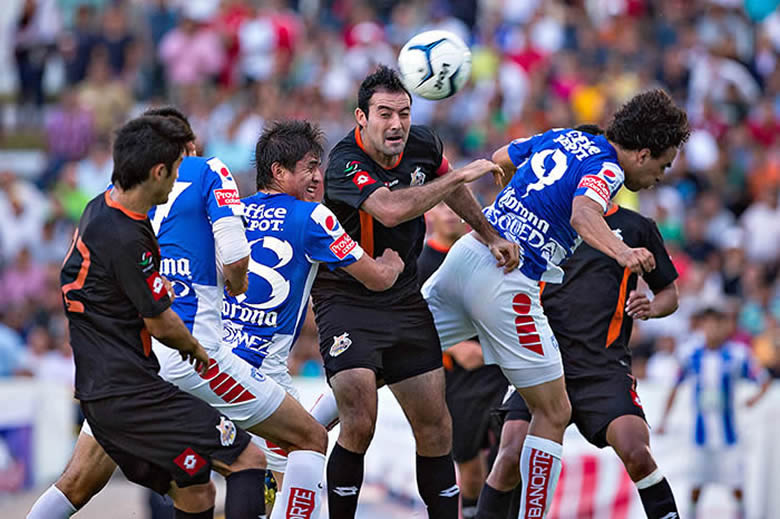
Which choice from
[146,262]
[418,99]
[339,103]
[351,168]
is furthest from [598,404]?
[339,103]

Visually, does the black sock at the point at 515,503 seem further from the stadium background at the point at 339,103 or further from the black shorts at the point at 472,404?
the stadium background at the point at 339,103

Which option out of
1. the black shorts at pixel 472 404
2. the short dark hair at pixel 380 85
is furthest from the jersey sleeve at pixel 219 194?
the black shorts at pixel 472 404

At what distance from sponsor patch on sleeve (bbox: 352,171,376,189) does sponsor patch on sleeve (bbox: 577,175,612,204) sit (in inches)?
44.3

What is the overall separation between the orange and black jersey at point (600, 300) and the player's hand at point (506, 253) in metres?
0.93

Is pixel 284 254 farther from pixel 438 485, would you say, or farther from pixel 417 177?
pixel 438 485

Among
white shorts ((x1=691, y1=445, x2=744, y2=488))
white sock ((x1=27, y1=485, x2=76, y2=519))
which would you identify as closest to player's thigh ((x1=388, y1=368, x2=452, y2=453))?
white sock ((x1=27, y1=485, x2=76, y2=519))

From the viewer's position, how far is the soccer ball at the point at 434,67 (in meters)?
6.93

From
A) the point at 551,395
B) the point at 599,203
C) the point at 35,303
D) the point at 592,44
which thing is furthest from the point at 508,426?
the point at 592,44

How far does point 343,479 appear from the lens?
262 inches

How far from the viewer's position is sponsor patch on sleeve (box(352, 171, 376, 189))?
6.59 m

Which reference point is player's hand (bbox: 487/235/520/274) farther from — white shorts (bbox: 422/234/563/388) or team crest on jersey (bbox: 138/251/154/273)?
team crest on jersey (bbox: 138/251/154/273)

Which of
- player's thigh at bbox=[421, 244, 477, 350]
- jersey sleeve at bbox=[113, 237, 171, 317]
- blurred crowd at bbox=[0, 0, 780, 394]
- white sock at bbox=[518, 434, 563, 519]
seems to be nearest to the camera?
jersey sleeve at bbox=[113, 237, 171, 317]

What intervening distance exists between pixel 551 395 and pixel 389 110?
6.11 ft

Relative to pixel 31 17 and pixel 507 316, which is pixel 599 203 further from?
pixel 31 17
